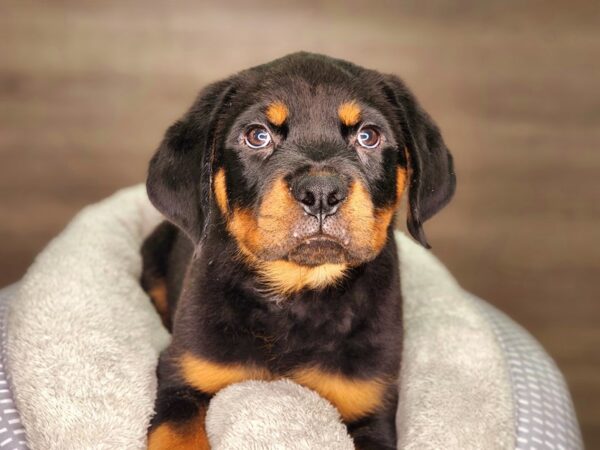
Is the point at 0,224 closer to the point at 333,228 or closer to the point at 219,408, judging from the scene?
the point at 219,408

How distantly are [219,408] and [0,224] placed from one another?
247 cm

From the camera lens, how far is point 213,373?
7.45 feet

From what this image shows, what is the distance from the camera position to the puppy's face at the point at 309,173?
196 cm

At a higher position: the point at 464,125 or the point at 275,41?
the point at 275,41

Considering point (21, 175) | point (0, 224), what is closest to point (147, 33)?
point (21, 175)

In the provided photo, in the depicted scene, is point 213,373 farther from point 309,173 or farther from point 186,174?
point 309,173

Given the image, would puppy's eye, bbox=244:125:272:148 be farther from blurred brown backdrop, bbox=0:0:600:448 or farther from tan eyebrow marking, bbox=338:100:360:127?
blurred brown backdrop, bbox=0:0:600:448

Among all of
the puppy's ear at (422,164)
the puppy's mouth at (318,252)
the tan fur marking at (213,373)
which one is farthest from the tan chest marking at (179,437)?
the puppy's ear at (422,164)

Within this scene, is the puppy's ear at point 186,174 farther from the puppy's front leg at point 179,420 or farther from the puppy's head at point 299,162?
the puppy's front leg at point 179,420

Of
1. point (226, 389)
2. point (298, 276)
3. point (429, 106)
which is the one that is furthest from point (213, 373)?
point (429, 106)

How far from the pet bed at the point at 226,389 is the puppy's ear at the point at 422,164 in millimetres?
526

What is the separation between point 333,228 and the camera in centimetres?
196

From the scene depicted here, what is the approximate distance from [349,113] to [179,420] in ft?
3.31

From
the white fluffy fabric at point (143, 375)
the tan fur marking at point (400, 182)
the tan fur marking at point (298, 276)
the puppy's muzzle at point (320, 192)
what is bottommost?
Answer: the white fluffy fabric at point (143, 375)
